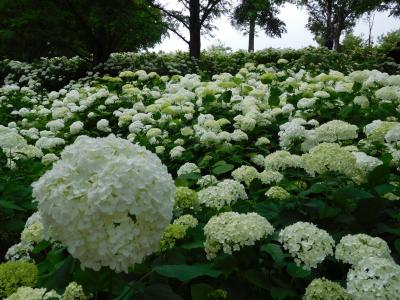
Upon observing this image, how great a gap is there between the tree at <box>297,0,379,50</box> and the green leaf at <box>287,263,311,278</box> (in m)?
21.7

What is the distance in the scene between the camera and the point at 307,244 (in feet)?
7.02

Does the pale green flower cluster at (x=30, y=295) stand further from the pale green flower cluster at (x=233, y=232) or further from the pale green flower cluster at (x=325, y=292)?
the pale green flower cluster at (x=325, y=292)

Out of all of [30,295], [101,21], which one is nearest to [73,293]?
[30,295]

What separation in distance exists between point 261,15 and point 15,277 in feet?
60.6

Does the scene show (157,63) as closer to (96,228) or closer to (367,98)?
(367,98)

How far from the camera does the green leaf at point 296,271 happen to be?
2.15 metres

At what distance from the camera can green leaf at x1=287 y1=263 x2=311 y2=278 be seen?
2146mm

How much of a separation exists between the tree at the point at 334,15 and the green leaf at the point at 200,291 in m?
22.0

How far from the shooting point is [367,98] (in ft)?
20.4

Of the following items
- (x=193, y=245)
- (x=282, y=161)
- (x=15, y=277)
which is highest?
(x=282, y=161)

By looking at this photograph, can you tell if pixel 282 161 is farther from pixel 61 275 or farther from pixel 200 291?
pixel 61 275

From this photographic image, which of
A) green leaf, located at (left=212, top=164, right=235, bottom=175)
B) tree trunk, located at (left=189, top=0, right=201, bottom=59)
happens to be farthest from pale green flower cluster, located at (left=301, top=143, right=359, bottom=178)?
tree trunk, located at (left=189, top=0, right=201, bottom=59)

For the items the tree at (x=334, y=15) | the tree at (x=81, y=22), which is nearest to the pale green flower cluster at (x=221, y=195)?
the tree at (x=81, y=22)

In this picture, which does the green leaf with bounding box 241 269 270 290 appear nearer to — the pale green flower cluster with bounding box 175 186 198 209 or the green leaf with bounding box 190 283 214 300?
the green leaf with bounding box 190 283 214 300
